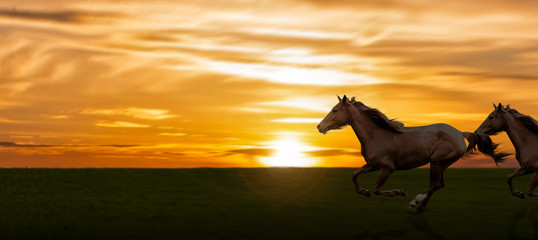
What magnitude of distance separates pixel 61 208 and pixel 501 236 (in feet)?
29.3

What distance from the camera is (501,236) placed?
30.1 ft

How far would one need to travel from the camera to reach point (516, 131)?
13797 mm

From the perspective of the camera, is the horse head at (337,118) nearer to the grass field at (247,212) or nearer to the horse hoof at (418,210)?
the grass field at (247,212)

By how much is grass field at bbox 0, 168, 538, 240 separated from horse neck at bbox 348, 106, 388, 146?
60.8 inches

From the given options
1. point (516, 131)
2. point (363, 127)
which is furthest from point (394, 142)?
point (516, 131)

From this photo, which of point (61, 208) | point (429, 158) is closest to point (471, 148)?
point (429, 158)

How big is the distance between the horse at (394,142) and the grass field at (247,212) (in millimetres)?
834

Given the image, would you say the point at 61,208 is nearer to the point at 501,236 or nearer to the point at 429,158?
the point at 429,158

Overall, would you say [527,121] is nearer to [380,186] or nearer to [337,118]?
[380,186]

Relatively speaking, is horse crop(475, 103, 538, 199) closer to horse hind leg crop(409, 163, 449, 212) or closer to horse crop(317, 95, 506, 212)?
horse crop(317, 95, 506, 212)

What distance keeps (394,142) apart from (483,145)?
2629 mm

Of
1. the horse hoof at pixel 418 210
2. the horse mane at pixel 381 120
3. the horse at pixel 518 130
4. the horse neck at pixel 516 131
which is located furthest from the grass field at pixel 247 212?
the horse mane at pixel 381 120

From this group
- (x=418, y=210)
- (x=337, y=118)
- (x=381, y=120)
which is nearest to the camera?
(x=418, y=210)

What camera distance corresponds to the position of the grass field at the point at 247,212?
9391mm
